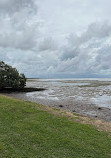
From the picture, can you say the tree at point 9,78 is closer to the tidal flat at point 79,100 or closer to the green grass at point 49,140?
the tidal flat at point 79,100

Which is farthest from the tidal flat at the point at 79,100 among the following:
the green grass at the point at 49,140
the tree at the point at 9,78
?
the green grass at the point at 49,140

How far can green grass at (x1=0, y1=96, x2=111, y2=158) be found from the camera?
6.11 metres

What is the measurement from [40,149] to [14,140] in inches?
58.4

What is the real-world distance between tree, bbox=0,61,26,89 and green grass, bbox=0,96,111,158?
42.2 m

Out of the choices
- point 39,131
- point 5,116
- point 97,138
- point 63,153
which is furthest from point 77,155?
point 5,116

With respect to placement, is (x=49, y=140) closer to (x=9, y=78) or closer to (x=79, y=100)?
(x=79, y=100)

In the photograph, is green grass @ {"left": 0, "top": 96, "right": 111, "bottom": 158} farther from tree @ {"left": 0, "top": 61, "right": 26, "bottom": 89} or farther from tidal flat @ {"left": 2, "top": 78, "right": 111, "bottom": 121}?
tree @ {"left": 0, "top": 61, "right": 26, "bottom": 89}

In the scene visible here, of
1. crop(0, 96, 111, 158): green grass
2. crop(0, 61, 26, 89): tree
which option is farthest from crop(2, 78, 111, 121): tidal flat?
crop(0, 96, 111, 158): green grass

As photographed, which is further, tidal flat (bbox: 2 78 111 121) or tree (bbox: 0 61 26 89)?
tree (bbox: 0 61 26 89)

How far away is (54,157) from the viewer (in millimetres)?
5801

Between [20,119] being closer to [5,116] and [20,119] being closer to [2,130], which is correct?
[5,116]

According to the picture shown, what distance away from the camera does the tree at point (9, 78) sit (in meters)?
50.4

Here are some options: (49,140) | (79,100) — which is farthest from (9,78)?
(49,140)

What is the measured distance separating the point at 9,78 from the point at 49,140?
4706 cm
